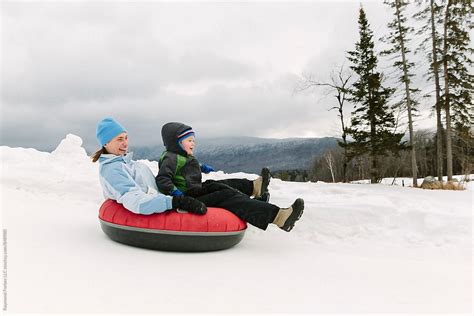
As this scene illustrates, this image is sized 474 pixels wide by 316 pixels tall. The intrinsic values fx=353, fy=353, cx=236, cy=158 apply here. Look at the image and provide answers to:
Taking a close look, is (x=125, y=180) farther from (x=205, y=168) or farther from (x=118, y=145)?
(x=205, y=168)

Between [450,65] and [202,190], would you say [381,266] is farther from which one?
[450,65]

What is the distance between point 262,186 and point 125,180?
71.0 inches

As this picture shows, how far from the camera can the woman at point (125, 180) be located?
12.1ft

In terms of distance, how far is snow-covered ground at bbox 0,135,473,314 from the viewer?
2.56m

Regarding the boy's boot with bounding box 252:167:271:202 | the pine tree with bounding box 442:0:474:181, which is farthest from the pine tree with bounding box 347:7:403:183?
the boy's boot with bounding box 252:167:271:202

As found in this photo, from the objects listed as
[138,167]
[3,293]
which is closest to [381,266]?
[138,167]

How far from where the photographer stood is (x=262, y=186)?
4.76 metres

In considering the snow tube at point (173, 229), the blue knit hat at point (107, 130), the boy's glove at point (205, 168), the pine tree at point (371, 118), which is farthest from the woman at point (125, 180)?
the pine tree at point (371, 118)

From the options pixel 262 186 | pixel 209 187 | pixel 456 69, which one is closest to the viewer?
pixel 209 187

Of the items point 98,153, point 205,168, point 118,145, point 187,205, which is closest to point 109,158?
point 118,145

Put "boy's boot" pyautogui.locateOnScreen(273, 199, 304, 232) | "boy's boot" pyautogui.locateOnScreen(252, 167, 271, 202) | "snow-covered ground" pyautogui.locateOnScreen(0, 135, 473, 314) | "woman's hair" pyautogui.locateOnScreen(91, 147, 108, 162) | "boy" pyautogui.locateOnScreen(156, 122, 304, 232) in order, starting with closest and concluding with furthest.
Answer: "snow-covered ground" pyautogui.locateOnScreen(0, 135, 473, 314)
"boy's boot" pyautogui.locateOnScreen(273, 199, 304, 232)
"boy" pyautogui.locateOnScreen(156, 122, 304, 232)
"woman's hair" pyautogui.locateOnScreen(91, 147, 108, 162)
"boy's boot" pyautogui.locateOnScreen(252, 167, 271, 202)

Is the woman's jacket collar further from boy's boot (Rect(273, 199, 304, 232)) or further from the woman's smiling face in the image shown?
boy's boot (Rect(273, 199, 304, 232))

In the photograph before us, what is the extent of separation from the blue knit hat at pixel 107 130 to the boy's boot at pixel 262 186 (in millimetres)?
1854

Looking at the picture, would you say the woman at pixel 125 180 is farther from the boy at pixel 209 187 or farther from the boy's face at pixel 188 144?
the boy's face at pixel 188 144
